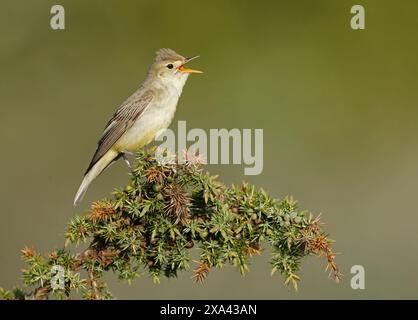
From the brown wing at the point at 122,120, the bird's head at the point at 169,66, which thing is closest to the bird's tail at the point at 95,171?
the brown wing at the point at 122,120

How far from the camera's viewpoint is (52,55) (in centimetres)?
922

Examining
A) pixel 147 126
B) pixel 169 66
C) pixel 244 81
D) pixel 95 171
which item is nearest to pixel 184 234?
pixel 95 171

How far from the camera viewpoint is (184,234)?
13.0ft

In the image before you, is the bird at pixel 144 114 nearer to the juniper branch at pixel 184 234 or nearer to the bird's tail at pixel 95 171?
the bird's tail at pixel 95 171

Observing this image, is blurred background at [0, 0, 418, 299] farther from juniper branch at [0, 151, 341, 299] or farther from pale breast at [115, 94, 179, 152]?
juniper branch at [0, 151, 341, 299]

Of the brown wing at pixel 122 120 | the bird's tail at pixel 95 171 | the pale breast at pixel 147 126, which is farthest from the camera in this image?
the pale breast at pixel 147 126

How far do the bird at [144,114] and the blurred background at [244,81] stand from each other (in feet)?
4.20

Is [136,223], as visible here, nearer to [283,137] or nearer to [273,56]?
[283,137]

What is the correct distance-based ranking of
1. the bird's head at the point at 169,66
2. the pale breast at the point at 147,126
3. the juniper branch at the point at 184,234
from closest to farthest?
the juniper branch at the point at 184,234
the pale breast at the point at 147,126
the bird's head at the point at 169,66

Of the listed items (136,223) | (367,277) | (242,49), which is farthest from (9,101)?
(136,223)

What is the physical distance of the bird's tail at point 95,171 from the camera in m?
6.17

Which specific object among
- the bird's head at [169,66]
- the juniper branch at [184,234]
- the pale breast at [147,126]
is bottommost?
the juniper branch at [184,234]

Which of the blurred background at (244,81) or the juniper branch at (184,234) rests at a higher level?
the blurred background at (244,81)

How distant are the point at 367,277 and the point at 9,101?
468 centimetres
